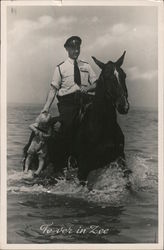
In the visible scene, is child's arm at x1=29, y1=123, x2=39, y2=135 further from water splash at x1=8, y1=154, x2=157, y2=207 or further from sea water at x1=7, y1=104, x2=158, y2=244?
water splash at x1=8, y1=154, x2=157, y2=207

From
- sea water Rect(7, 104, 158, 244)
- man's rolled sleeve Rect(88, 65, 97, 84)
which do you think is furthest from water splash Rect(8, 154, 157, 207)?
man's rolled sleeve Rect(88, 65, 97, 84)

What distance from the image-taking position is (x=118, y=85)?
120 cm

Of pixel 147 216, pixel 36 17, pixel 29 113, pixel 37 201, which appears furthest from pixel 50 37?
pixel 147 216

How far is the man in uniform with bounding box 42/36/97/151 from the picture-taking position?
120 centimetres

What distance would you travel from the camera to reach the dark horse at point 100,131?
119cm

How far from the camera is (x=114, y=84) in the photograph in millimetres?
1194

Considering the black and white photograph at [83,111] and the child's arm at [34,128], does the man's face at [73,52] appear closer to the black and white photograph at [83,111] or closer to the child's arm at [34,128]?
the black and white photograph at [83,111]

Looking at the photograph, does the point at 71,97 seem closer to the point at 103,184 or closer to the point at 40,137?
the point at 40,137

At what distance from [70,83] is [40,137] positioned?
18cm

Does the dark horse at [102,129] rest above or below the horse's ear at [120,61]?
below

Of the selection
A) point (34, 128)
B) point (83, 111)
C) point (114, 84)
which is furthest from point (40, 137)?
point (114, 84)

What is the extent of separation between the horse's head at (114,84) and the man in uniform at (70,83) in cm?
3

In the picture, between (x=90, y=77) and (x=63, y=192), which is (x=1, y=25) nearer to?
(x=90, y=77)

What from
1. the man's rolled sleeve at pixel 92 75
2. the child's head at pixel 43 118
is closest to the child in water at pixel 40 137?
the child's head at pixel 43 118
